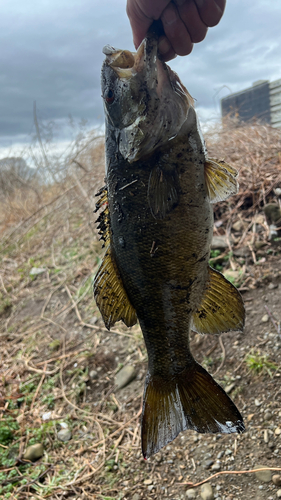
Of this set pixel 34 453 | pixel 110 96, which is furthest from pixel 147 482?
pixel 110 96

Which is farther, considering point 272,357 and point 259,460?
point 272,357

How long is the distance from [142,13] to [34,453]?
390 cm

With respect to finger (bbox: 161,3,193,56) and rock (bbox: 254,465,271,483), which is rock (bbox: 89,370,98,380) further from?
finger (bbox: 161,3,193,56)

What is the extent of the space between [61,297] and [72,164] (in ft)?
9.46

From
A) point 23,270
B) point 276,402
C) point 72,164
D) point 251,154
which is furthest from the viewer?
point 23,270

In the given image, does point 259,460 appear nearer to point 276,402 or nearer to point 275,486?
point 275,486

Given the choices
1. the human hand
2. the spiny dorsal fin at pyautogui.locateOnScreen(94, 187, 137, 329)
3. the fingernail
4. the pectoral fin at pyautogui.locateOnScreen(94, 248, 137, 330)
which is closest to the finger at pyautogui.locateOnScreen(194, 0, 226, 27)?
the human hand

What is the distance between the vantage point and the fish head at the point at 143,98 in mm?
1655

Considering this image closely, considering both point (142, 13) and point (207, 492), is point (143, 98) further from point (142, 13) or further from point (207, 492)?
point (207, 492)

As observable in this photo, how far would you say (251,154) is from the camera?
571cm

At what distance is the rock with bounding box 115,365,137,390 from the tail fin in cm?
218

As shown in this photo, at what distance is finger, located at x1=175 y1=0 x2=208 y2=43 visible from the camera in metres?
1.70

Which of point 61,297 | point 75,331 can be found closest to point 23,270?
point 61,297

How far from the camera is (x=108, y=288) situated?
1.83 meters
